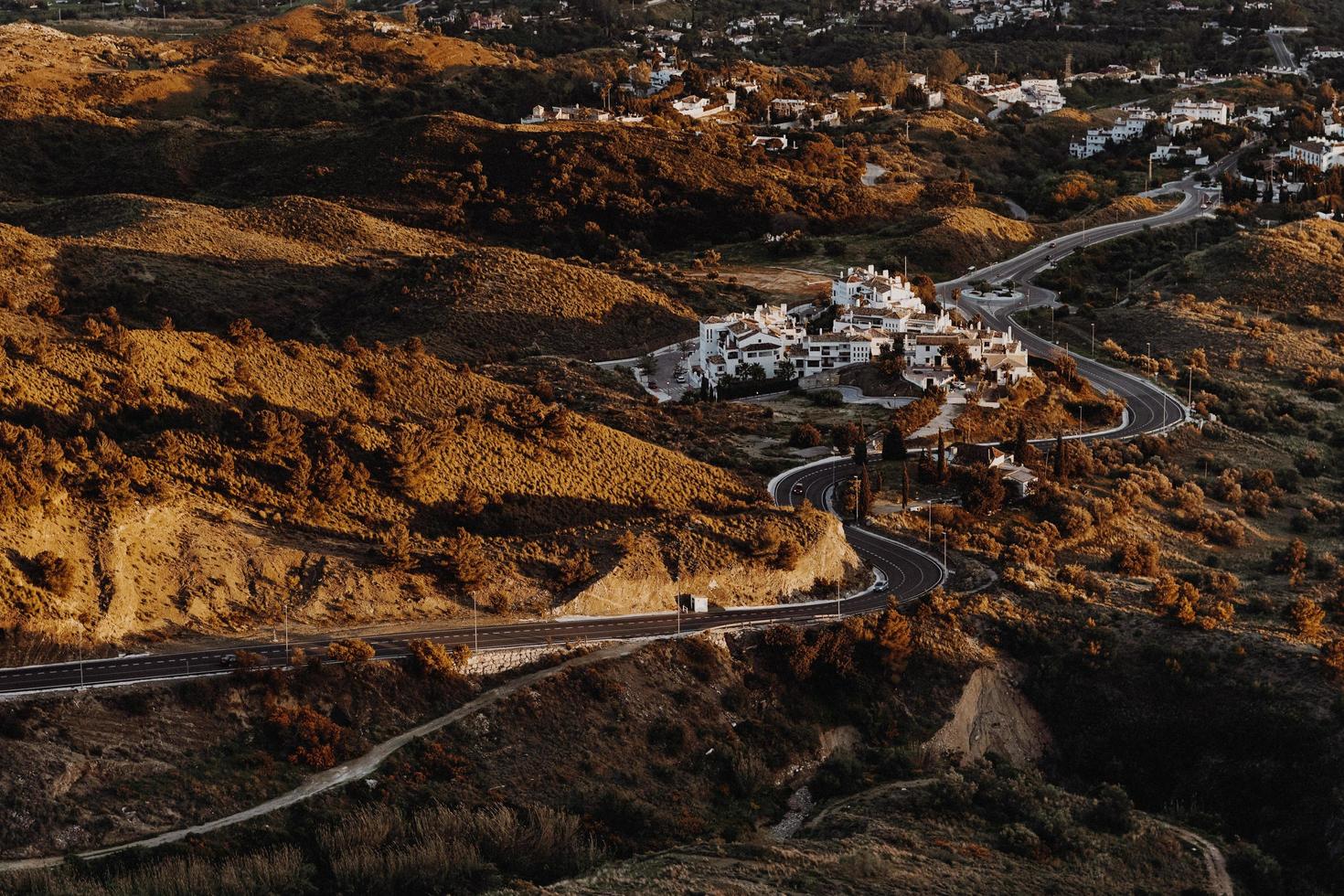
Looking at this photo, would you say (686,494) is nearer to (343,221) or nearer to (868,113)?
(343,221)

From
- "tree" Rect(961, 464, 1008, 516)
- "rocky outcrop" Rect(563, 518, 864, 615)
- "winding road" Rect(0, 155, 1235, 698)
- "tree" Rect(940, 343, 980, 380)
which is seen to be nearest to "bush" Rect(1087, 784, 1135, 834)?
"winding road" Rect(0, 155, 1235, 698)

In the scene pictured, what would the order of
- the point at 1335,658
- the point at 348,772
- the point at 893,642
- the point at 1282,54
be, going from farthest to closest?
1. the point at 1282,54
2. the point at 893,642
3. the point at 1335,658
4. the point at 348,772

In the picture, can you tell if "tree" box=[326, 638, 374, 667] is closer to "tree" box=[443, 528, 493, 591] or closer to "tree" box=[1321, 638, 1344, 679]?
"tree" box=[443, 528, 493, 591]

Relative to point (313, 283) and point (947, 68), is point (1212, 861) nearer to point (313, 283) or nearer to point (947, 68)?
point (313, 283)

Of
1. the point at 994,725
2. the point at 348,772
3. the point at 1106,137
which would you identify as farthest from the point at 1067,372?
the point at 1106,137

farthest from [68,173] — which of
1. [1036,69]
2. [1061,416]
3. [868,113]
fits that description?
[1036,69]
